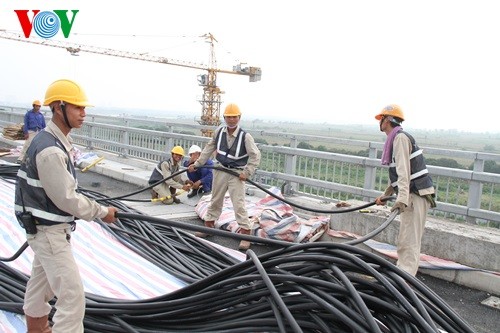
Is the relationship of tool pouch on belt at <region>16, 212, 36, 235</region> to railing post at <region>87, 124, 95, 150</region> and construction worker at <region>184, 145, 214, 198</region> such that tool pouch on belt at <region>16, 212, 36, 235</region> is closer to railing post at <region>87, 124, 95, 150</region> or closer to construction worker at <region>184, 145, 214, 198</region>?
construction worker at <region>184, 145, 214, 198</region>

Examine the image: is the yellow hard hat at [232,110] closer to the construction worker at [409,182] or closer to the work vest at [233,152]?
the work vest at [233,152]

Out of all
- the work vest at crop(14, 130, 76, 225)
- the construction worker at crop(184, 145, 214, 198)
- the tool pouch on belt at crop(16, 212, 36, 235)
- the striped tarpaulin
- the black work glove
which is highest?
the work vest at crop(14, 130, 76, 225)

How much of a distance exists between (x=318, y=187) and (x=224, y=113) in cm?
241

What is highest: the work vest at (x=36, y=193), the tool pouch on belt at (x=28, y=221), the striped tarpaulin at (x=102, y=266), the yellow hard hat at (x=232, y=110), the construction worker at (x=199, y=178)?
the yellow hard hat at (x=232, y=110)

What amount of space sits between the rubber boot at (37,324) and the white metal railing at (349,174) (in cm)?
509

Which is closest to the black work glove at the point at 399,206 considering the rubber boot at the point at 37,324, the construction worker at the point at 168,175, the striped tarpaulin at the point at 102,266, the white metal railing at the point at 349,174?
the white metal railing at the point at 349,174

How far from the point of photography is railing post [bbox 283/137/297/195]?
8.62 meters

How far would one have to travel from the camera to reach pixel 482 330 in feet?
14.0

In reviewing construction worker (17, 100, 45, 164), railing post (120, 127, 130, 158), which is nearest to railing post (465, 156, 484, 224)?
railing post (120, 127, 130, 158)


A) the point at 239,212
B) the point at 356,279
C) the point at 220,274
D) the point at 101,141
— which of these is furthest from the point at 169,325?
the point at 101,141

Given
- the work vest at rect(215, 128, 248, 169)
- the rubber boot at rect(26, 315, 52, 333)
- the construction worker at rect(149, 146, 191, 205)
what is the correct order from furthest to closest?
the construction worker at rect(149, 146, 191, 205) < the work vest at rect(215, 128, 248, 169) < the rubber boot at rect(26, 315, 52, 333)

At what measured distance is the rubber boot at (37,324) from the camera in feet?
10.7

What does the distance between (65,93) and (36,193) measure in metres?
0.67

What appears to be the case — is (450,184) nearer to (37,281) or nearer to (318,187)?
(318,187)
